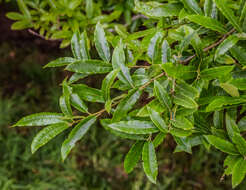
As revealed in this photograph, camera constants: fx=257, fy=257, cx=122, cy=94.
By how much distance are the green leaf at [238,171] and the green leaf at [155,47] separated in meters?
0.36

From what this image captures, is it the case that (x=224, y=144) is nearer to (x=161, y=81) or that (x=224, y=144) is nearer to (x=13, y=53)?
(x=161, y=81)

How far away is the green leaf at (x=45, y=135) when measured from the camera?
2.32 ft

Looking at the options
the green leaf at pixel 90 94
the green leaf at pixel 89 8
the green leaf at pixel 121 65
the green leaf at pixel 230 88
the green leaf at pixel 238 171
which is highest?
the green leaf at pixel 89 8

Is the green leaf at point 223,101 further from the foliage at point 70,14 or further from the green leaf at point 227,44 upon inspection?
the foliage at point 70,14

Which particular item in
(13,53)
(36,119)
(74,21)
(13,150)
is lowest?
(13,150)

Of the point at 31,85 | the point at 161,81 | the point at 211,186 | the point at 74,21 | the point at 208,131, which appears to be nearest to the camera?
the point at 161,81

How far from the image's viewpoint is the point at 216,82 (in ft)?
2.32

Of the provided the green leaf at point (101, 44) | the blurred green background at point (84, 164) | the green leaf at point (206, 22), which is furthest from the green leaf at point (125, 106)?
the blurred green background at point (84, 164)

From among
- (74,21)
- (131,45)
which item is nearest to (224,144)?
(131,45)

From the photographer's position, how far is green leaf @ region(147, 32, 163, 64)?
696mm

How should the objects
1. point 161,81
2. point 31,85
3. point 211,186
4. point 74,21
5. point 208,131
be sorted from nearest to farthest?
point 161,81 < point 208,131 < point 74,21 < point 211,186 < point 31,85

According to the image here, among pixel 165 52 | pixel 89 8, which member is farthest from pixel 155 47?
pixel 89 8

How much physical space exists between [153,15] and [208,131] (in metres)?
0.39

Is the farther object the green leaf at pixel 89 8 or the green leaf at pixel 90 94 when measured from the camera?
the green leaf at pixel 89 8
